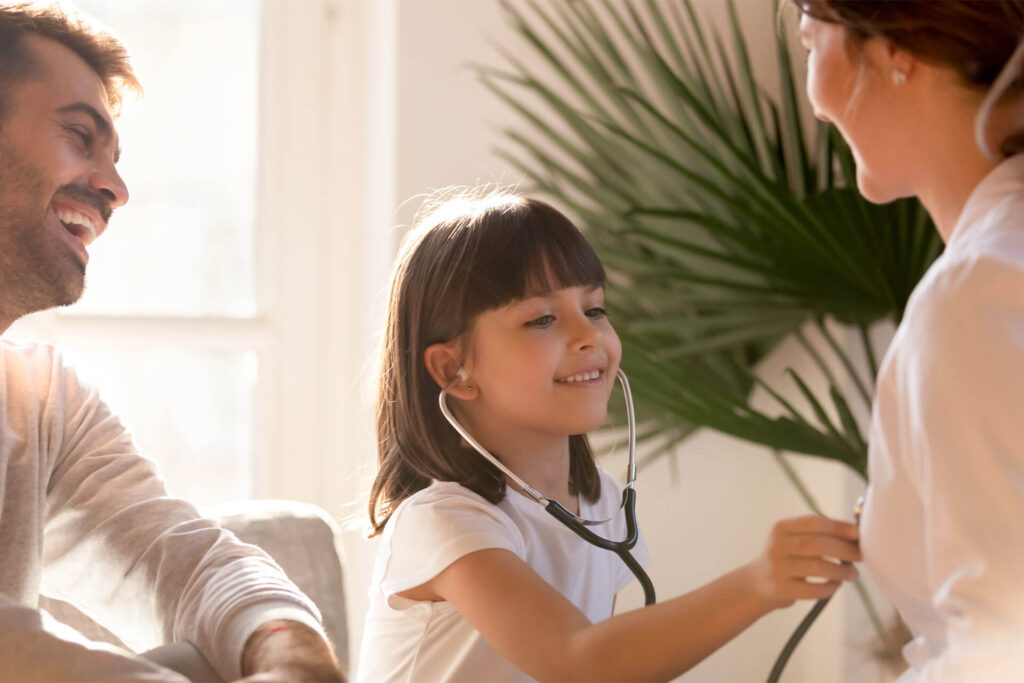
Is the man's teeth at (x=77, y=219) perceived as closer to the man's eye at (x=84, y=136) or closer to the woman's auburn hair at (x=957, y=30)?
the man's eye at (x=84, y=136)

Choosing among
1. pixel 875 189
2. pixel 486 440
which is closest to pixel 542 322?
pixel 486 440

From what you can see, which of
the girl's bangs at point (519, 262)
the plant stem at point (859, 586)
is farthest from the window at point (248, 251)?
the girl's bangs at point (519, 262)

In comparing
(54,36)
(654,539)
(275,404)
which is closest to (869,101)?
(54,36)

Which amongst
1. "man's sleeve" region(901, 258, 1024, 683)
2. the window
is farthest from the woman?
the window

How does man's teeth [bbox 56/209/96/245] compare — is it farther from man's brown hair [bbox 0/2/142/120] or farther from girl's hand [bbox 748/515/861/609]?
girl's hand [bbox 748/515/861/609]

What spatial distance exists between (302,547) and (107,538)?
35 centimetres

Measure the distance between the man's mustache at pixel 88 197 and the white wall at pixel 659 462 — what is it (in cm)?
106

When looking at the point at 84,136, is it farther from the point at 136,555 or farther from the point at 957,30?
the point at 957,30

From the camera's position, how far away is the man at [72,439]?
1.24 m

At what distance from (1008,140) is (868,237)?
1.08 m

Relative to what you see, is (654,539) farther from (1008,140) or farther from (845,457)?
(1008,140)

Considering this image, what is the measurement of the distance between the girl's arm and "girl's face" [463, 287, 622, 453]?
0.19 metres

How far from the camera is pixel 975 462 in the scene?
2.48 ft

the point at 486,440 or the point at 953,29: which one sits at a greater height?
the point at 953,29
